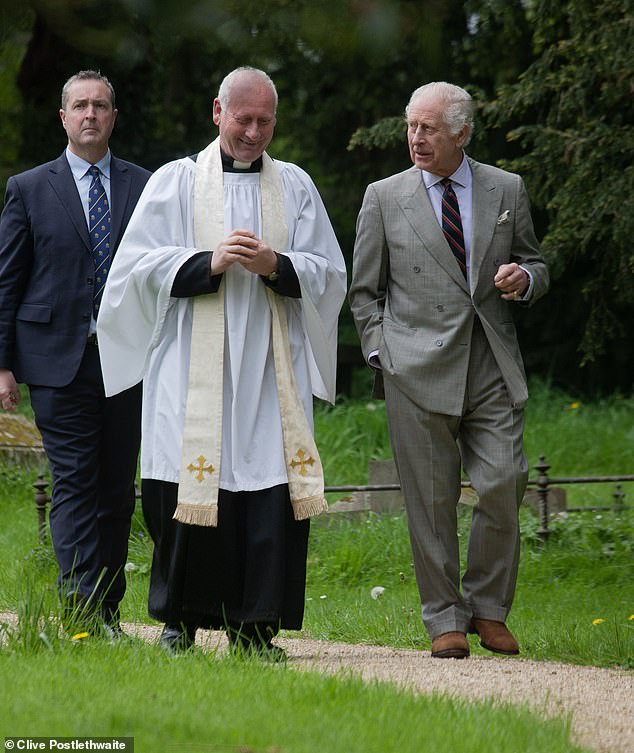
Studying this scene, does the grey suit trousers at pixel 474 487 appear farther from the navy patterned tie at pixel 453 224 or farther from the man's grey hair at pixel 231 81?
the man's grey hair at pixel 231 81

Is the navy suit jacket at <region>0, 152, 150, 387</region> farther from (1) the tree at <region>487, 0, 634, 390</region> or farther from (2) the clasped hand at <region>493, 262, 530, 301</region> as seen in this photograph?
(1) the tree at <region>487, 0, 634, 390</region>

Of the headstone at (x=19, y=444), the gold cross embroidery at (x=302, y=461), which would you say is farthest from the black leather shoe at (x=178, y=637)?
the headstone at (x=19, y=444)

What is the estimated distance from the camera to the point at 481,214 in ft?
19.5

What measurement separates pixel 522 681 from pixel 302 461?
1173 millimetres

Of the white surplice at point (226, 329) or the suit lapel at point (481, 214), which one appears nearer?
the white surplice at point (226, 329)

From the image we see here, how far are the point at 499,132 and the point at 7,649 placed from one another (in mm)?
10155

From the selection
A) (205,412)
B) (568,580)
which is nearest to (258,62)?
(205,412)

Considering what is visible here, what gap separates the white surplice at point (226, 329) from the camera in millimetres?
5594

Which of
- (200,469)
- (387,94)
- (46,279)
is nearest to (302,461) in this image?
(200,469)

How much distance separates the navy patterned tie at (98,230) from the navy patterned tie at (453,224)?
Result: 140 cm

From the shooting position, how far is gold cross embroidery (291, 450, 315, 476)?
5.61 meters

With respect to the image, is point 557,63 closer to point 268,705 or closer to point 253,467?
point 253,467

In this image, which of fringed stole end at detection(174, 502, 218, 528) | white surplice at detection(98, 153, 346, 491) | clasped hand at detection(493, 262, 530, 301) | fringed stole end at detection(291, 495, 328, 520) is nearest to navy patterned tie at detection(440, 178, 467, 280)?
clasped hand at detection(493, 262, 530, 301)

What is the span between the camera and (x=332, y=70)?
1504cm
